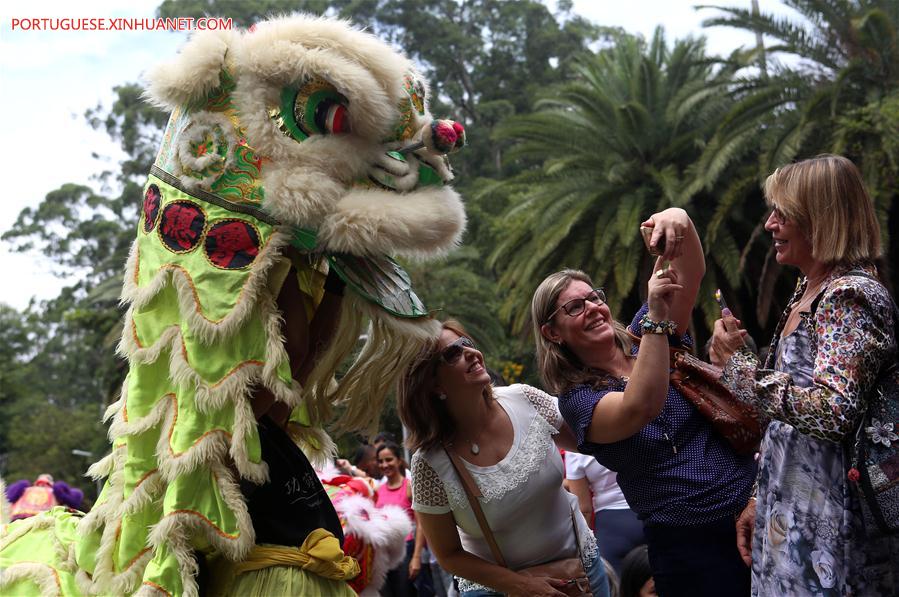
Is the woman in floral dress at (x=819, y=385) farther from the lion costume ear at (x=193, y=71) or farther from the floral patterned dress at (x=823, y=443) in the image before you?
the lion costume ear at (x=193, y=71)

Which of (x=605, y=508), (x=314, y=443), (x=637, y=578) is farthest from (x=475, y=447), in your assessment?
(x=605, y=508)

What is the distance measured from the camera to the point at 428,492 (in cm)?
337

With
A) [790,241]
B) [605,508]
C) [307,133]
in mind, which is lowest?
[605,508]

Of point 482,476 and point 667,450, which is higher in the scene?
point 667,450

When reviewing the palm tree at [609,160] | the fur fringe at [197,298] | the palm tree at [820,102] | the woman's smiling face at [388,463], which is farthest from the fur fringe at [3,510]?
the palm tree at [609,160]

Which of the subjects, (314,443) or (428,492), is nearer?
(314,443)

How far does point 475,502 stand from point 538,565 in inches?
13.6

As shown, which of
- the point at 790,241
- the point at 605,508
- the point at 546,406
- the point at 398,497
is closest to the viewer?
the point at 790,241

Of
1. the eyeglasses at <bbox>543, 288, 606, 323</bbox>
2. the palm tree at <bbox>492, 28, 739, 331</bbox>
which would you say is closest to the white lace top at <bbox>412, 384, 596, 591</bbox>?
the eyeglasses at <bbox>543, 288, 606, 323</bbox>

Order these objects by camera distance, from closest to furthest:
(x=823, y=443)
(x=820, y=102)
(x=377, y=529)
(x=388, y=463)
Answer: (x=823, y=443), (x=377, y=529), (x=388, y=463), (x=820, y=102)

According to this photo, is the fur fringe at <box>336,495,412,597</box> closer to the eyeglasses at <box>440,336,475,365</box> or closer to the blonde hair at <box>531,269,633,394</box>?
the eyeglasses at <box>440,336,475,365</box>

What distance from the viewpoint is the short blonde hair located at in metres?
2.57

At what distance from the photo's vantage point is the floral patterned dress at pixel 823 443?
92.8 inches

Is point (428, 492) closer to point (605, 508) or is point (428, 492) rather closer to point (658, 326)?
point (658, 326)
